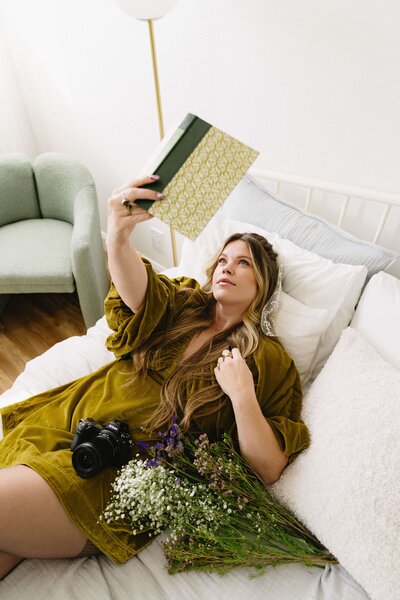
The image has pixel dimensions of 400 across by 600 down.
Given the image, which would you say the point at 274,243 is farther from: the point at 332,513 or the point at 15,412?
the point at 15,412

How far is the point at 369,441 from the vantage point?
95 cm

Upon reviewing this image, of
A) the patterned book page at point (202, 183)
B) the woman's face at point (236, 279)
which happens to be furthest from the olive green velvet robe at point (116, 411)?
the patterned book page at point (202, 183)

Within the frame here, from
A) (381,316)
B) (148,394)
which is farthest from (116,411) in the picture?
(381,316)

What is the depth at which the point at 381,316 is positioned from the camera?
A: 3.91ft

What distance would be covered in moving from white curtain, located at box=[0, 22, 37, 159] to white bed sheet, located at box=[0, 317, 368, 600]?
2.37m

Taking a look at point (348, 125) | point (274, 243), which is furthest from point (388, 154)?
point (274, 243)

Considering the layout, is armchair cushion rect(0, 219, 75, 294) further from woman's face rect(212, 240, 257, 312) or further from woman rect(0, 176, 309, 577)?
woman's face rect(212, 240, 257, 312)

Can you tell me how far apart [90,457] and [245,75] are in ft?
4.53

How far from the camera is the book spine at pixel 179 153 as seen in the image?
3.32 feet

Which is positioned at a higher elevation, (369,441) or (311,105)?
(311,105)

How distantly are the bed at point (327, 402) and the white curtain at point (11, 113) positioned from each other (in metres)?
1.72

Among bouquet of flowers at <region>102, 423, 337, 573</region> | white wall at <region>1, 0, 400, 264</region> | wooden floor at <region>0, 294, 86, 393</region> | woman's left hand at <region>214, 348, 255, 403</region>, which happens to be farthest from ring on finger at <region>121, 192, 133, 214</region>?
wooden floor at <region>0, 294, 86, 393</region>

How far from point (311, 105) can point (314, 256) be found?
52cm

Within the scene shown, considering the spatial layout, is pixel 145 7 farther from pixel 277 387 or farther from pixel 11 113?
pixel 11 113
